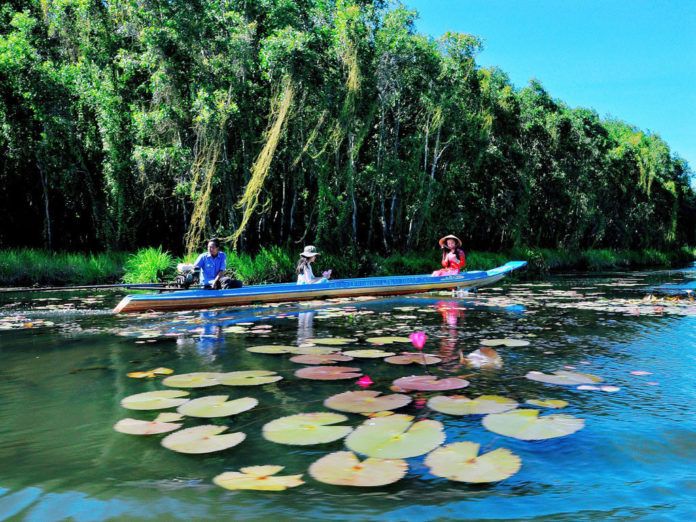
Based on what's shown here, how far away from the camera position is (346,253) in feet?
53.8

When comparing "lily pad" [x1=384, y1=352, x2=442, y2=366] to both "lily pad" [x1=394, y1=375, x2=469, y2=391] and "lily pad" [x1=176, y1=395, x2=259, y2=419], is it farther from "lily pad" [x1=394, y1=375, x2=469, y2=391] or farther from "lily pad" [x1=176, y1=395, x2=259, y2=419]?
"lily pad" [x1=176, y1=395, x2=259, y2=419]

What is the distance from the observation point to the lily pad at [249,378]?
4223 millimetres

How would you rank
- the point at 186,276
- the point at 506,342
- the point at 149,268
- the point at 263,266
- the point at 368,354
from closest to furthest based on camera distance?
the point at 368,354, the point at 506,342, the point at 186,276, the point at 149,268, the point at 263,266

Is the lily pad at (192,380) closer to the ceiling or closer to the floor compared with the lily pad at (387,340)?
closer to the ceiling

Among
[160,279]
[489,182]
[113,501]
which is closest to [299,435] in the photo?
[113,501]

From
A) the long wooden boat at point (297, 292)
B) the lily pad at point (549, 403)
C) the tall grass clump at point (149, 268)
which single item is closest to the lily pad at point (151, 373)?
the lily pad at point (549, 403)

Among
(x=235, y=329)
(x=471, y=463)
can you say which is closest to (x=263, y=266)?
(x=235, y=329)

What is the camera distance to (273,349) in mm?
5691

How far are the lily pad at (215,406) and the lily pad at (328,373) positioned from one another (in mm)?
731

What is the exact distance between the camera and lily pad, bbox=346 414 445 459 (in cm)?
275

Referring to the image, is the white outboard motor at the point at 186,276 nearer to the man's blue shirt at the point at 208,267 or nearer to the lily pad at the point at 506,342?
the man's blue shirt at the point at 208,267

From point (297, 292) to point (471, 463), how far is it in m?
7.62

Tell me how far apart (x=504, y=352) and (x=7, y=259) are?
12432mm

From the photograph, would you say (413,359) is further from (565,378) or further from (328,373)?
(565,378)
